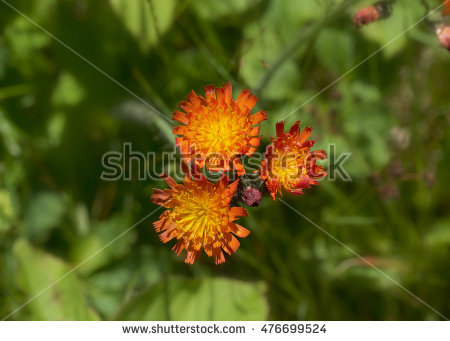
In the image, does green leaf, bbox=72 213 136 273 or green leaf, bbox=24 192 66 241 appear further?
green leaf, bbox=24 192 66 241

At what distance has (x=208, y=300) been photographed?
5.37 feet

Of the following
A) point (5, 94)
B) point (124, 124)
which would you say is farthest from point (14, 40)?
point (124, 124)

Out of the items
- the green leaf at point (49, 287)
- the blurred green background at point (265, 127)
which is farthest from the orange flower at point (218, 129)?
the green leaf at point (49, 287)

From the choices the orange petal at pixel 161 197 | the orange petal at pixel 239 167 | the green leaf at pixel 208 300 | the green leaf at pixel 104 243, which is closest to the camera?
the orange petal at pixel 239 167

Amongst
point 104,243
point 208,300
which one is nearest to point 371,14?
point 208,300

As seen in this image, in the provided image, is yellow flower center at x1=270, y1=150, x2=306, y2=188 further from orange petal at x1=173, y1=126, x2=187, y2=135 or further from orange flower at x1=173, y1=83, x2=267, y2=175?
orange petal at x1=173, y1=126, x2=187, y2=135

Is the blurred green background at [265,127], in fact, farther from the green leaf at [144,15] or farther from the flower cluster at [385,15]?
the flower cluster at [385,15]

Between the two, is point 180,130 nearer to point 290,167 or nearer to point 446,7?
point 290,167

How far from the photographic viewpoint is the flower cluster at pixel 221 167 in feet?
4.06

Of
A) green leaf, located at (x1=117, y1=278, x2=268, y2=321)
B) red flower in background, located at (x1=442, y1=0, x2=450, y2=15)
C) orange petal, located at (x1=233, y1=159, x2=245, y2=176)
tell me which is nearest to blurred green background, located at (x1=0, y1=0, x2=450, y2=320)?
green leaf, located at (x1=117, y1=278, x2=268, y2=321)

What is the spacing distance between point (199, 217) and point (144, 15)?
839 millimetres

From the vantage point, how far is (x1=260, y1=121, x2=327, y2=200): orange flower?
1.23 meters
